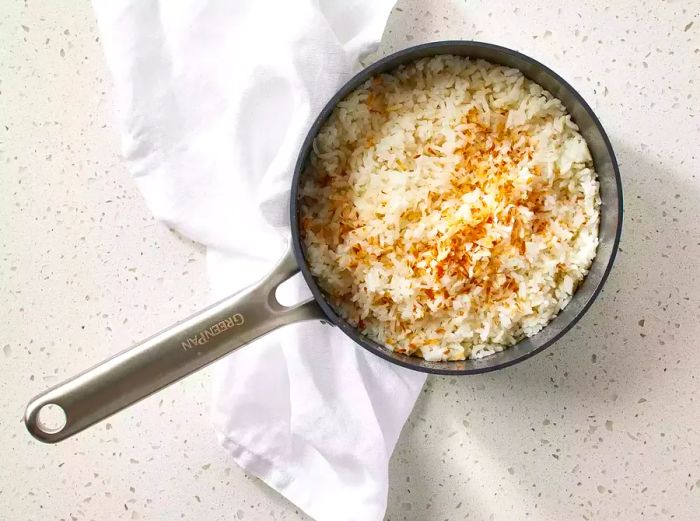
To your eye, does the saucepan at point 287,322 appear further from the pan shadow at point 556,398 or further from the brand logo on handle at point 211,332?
the pan shadow at point 556,398

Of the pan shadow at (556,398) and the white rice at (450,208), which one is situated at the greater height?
the white rice at (450,208)

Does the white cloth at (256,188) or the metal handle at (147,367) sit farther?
the white cloth at (256,188)

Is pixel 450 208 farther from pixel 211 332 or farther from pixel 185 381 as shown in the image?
pixel 185 381

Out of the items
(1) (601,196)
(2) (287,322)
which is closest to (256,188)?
(2) (287,322)

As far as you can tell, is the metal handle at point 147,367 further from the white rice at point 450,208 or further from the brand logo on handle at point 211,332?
the white rice at point 450,208

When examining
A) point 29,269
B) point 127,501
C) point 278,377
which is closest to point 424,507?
point 278,377

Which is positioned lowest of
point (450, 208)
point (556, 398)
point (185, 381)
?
point (556, 398)

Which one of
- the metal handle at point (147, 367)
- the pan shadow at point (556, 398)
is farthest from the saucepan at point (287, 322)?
the pan shadow at point (556, 398)

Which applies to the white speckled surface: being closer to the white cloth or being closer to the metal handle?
the white cloth

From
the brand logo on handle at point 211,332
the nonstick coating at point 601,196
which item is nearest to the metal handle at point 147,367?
the brand logo on handle at point 211,332
